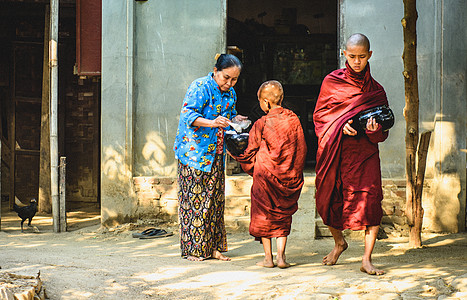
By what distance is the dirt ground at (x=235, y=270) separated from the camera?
3693 mm

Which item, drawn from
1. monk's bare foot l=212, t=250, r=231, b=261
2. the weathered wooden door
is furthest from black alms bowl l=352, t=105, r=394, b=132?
the weathered wooden door

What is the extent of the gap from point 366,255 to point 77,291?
2.19m

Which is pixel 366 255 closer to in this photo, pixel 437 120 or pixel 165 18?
pixel 437 120

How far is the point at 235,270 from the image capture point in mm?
4488

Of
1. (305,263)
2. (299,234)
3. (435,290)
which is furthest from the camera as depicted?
(299,234)

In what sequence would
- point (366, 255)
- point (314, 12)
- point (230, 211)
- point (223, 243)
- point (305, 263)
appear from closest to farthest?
1. point (366, 255)
2. point (305, 263)
3. point (223, 243)
4. point (230, 211)
5. point (314, 12)

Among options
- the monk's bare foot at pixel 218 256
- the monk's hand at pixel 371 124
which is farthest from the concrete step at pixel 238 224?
the monk's hand at pixel 371 124

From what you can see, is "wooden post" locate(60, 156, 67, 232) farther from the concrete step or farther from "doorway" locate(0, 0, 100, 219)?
the concrete step

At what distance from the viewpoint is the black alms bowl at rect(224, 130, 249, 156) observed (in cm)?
466

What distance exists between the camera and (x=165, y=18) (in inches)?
276

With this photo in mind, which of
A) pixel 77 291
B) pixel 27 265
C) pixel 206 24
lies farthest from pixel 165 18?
pixel 77 291

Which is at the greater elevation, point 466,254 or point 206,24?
point 206,24

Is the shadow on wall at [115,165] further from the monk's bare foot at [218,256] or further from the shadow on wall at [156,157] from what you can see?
the monk's bare foot at [218,256]

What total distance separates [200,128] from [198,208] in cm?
73
